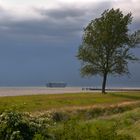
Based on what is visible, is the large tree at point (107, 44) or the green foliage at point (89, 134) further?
the large tree at point (107, 44)

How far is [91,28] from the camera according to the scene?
9381 cm

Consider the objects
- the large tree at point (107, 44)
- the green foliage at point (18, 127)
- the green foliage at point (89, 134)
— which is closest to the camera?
the green foliage at point (89, 134)

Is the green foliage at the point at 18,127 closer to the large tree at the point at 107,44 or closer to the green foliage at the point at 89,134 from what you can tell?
the green foliage at the point at 89,134

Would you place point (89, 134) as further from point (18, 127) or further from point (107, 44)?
point (107, 44)

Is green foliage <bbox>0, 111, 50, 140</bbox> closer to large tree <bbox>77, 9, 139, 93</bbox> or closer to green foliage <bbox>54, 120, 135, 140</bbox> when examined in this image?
green foliage <bbox>54, 120, 135, 140</bbox>

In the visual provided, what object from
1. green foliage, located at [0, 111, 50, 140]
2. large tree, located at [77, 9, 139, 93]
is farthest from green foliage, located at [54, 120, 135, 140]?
large tree, located at [77, 9, 139, 93]

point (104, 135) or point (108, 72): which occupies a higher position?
point (108, 72)

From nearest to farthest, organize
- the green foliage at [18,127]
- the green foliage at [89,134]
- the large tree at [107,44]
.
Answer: the green foliage at [89,134] → the green foliage at [18,127] → the large tree at [107,44]

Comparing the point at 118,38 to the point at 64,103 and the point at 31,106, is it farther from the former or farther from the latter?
the point at 31,106

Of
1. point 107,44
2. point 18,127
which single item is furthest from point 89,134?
point 107,44

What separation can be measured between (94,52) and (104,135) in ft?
256

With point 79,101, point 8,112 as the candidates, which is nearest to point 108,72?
point 79,101

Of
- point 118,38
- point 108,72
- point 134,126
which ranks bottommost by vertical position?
point 134,126

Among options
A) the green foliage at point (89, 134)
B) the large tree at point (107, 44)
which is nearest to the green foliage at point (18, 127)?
the green foliage at point (89, 134)
